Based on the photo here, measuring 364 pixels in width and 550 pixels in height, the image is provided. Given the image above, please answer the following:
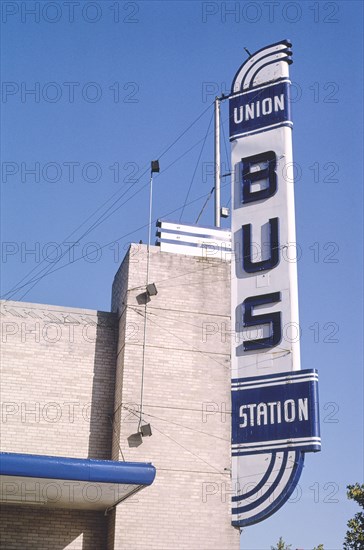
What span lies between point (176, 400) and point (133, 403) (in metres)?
0.95

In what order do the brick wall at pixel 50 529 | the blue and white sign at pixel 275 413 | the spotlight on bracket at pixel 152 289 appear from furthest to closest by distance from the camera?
the spotlight on bracket at pixel 152 289
the brick wall at pixel 50 529
the blue and white sign at pixel 275 413

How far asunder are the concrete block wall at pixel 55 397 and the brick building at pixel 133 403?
2 centimetres

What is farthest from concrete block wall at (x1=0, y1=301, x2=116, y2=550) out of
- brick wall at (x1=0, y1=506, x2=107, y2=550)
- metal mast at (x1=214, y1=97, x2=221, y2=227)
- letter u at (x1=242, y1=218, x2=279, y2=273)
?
letter u at (x1=242, y1=218, x2=279, y2=273)

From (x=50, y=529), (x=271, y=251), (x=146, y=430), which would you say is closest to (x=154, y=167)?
(x=271, y=251)

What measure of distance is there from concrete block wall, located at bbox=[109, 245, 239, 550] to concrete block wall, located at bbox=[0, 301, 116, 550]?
51 cm

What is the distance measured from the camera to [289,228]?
49.9ft

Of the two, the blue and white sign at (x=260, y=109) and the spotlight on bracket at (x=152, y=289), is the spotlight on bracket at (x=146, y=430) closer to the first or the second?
the spotlight on bracket at (x=152, y=289)

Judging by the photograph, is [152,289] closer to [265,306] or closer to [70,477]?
[265,306]

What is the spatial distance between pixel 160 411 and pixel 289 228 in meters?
4.68

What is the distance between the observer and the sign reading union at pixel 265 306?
14047 millimetres

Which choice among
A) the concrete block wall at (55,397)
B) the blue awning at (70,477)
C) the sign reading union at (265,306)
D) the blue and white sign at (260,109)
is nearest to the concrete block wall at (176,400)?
the concrete block wall at (55,397)

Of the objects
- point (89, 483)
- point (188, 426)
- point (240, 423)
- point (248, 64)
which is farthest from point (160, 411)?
point (248, 64)

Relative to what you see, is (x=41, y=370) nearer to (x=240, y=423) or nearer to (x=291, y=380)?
(x=240, y=423)

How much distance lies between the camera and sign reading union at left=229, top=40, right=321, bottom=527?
14.0 metres
